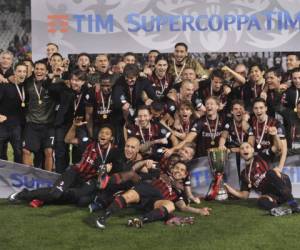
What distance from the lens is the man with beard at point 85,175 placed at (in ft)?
21.2

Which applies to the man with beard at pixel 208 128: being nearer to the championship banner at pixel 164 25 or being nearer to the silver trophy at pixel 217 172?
the silver trophy at pixel 217 172

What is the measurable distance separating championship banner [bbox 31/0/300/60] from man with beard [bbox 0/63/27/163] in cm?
248

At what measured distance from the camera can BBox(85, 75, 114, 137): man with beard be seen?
23.4 ft

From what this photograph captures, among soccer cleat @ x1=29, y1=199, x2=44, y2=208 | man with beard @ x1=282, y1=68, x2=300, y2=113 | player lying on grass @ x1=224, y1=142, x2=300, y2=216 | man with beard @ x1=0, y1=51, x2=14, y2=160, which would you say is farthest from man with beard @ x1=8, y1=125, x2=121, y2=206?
man with beard @ x1=282, y1=68, x2=300, y2=113

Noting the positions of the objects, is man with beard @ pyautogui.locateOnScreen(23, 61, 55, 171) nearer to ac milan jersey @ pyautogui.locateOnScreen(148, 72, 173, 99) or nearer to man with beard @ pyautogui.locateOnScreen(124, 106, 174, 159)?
man with beard @ pyautogui.locateOnScreen(124, 106, 174, 159)

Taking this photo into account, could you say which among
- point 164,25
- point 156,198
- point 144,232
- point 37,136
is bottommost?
point 144,232

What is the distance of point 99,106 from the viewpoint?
717cm

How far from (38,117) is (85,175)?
1.30 meters

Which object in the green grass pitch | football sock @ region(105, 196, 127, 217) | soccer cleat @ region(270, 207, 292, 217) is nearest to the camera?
the green grass pitch

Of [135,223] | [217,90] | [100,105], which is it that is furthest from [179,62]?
[135,223]

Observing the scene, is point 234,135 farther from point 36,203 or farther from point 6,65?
point 6,65

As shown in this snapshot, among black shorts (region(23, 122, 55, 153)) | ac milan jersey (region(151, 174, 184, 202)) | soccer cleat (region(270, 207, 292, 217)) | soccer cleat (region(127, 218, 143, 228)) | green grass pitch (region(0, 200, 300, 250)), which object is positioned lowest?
green grass pitch (region(0, 200, 300, 250))

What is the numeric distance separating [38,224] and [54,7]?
16.8 feet

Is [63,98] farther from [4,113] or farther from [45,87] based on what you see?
[4,113]
